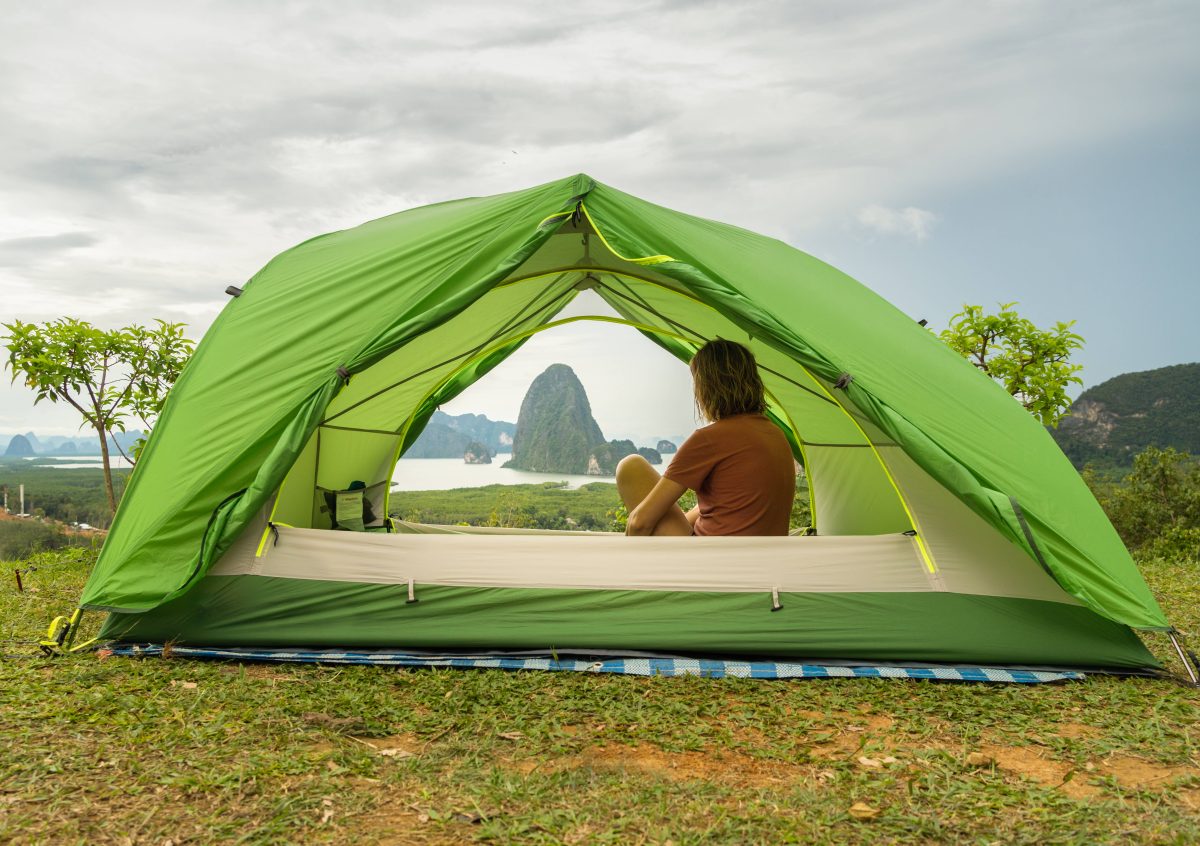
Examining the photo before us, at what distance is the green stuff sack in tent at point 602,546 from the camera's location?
9.42 ft

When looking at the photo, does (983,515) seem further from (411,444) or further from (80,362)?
(80,362)

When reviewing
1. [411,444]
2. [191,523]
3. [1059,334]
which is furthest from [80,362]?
[1059,334]

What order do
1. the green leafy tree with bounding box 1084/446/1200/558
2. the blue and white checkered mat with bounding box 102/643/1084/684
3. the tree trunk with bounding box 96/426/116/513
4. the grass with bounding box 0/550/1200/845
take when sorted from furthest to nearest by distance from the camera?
the green leafy tree with bounding box 1084/446/1200/558 → the tree trunk with bounding box 96/426/116/513 → the blue and white checkered mat with bounding box 102/643/1084/684 → the grass with bounding box 0/550/1200/845

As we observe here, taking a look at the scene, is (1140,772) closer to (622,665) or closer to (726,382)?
(622,665)

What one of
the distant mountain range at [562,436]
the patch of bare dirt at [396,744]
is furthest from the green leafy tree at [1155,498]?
the patch of bare dirt at [396,744]

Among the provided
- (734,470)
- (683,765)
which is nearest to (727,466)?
(734,470)

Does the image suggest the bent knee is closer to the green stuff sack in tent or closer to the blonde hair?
the blonde hair

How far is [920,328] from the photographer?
4.04 metres

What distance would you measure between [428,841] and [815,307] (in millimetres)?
2375

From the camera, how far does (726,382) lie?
3.18 metres

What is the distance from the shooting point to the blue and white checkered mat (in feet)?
9.16

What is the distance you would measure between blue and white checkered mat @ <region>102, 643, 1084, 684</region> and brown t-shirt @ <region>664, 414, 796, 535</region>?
54 cm

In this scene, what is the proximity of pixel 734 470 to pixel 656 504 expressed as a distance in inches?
12.5

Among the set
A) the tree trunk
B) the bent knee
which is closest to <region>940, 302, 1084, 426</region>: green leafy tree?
the bent knee
